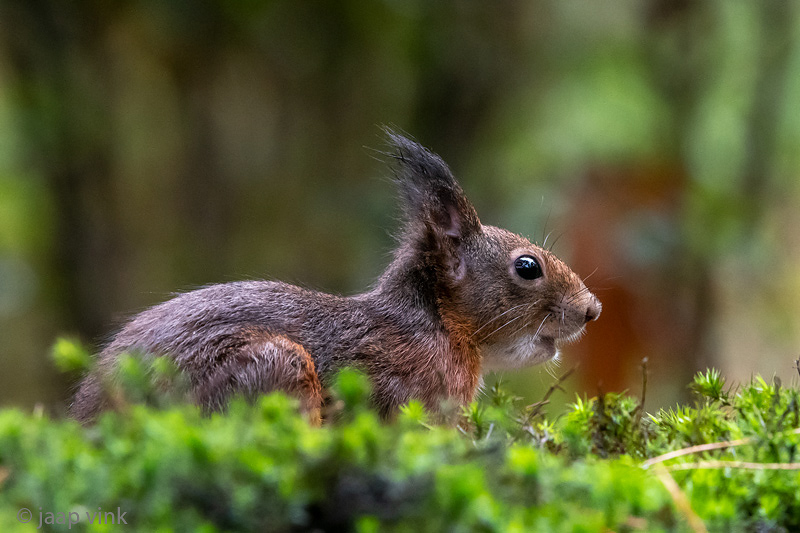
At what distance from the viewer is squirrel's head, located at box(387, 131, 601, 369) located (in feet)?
13.7

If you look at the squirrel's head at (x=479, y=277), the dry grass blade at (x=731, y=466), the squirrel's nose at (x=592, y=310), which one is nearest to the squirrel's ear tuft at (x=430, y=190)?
the squirrel's head at (x=479, y=277)

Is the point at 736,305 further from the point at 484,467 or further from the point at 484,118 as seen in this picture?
the point at 484,467

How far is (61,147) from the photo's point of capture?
695cm

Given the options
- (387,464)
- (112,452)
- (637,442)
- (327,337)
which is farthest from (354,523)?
(327,337)

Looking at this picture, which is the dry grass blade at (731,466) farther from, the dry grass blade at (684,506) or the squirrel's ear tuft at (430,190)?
the squirrel's ear tuft at (430,190)

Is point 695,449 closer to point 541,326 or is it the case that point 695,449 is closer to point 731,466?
point 731,466

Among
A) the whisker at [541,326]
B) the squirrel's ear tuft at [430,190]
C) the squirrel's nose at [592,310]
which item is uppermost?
the squirrel's ear tuft at [430,190]

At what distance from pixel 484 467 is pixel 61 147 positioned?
6205 millimetres

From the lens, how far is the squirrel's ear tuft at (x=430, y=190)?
412 cm

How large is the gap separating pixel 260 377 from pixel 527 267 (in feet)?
5.88

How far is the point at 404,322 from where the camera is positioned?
3.94 meters

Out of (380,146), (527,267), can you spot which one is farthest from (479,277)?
(380,146)

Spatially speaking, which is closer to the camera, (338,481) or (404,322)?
(338,481)

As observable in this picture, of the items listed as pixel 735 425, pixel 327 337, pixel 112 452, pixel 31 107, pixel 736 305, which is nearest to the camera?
pixel 112 452
